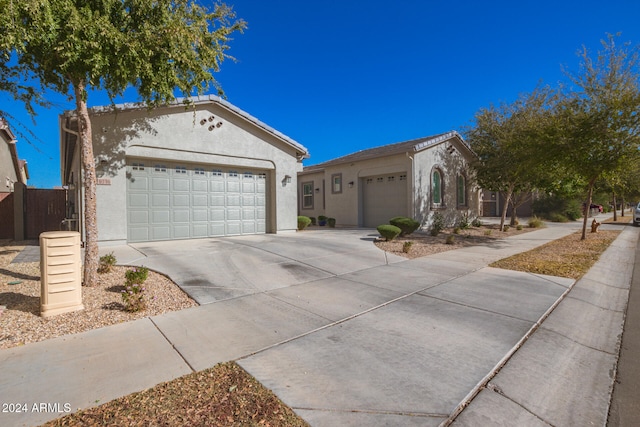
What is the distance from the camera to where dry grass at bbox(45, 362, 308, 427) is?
2242mm

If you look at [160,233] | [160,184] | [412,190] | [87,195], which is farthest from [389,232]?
[87,195]

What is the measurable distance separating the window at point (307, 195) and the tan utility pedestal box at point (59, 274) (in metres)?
17.1

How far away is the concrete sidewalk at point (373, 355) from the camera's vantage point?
8.11ft

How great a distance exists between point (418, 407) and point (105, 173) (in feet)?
33.3

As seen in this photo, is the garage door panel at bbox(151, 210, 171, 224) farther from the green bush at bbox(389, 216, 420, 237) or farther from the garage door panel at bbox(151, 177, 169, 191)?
the green bush at bbox(389, 216, 420, 237)

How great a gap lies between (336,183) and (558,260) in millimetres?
12535

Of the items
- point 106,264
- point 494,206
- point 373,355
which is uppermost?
point 494,206

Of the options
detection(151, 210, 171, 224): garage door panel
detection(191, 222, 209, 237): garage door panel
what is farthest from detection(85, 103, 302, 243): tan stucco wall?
detection(191, 222, 209, 237): garage door panel

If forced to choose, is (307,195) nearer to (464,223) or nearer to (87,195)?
(464,223)

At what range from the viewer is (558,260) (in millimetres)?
8461

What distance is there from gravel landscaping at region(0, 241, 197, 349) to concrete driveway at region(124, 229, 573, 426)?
38 cm

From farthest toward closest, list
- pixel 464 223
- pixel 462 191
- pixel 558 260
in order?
1. pixel 462 191
2. pixel 464 223
3. pixel 558 260

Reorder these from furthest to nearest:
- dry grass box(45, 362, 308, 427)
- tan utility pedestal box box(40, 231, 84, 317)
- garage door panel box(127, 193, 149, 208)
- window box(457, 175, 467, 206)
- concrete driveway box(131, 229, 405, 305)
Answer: window box(457, 175, 467, 206) < garage door panel box(127, 193, 149, 208) < concrete driveway box(131, 229, 405, 305) < tan utility pedestal box box(40, 231, 84, 317) < dry grass box(45, 362, 308, 427)

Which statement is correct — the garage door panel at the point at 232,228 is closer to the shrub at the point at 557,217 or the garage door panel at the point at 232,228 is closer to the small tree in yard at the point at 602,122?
the small tree in yard at the point at 602,122
